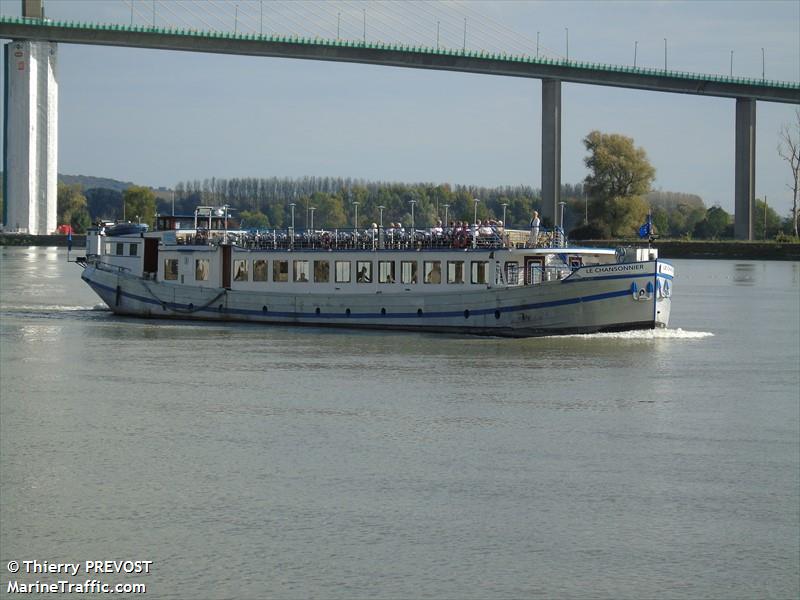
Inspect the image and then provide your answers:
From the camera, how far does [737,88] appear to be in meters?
119

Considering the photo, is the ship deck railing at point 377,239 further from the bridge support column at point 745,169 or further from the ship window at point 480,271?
the bridge support column at point 745,169

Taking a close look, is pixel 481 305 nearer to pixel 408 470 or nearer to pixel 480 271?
pixel 480 271

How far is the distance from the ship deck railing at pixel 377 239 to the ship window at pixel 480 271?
53 centimetres

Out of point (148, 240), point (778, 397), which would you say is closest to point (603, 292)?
point (778, 397)

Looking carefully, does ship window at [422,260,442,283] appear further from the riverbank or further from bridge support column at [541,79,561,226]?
bridge support column at [541,79,561,226]

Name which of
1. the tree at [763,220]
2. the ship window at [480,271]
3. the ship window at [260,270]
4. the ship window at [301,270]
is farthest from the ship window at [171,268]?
the tree at [763,220]

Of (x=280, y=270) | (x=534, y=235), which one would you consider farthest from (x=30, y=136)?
(x=534, y=235)

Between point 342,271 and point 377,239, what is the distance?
1422mm

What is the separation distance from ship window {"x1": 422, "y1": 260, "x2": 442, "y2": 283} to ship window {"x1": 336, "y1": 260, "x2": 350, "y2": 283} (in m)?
2.52

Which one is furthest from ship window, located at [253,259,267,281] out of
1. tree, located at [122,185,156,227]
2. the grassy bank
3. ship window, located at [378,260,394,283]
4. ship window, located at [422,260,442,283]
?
tree, located at [122,185,156,227]

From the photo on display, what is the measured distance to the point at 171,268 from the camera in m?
40.3

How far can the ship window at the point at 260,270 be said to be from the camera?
128 ft

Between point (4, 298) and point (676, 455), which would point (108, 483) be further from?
point (4, 298)

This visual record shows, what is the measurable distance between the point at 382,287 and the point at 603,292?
639 cm
